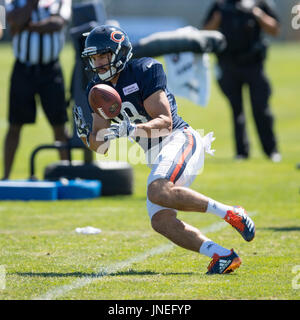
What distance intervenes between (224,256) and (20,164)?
7704mm

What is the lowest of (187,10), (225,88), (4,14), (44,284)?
(187,10)

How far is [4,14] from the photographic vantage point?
870 cm

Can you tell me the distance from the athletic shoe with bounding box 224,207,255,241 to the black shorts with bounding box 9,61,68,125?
3.97 meters

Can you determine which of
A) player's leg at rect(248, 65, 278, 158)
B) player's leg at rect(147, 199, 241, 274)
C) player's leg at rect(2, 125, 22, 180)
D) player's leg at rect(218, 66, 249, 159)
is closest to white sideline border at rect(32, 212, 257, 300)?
player's leg at rect(147, 199, 241, 274)

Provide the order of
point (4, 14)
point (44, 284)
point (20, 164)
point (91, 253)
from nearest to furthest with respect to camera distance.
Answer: point (44, 284)
point (91, 253)
point (4, 14)
point (20, 164)

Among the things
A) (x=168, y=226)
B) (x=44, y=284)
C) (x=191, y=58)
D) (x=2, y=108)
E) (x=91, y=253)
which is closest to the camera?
(x=44, y=284)

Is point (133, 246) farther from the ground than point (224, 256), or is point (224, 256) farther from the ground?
point (224, 256)

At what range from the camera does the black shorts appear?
8523 mm

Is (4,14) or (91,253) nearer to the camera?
(91,253)

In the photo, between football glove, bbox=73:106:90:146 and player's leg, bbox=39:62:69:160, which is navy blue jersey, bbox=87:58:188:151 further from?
player's leg, bbox=39:62:69:160

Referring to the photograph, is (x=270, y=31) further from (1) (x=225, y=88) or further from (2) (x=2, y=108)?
(2) (x=2, y=108)

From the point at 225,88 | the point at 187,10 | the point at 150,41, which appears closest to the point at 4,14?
the point at 150,41

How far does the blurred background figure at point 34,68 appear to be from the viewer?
8516mm

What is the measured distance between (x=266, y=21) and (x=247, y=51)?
0.45 meters
